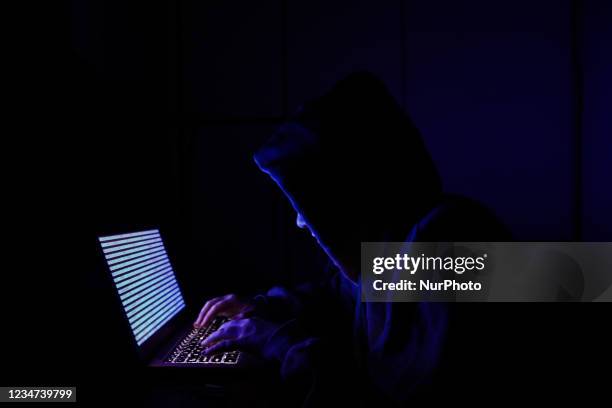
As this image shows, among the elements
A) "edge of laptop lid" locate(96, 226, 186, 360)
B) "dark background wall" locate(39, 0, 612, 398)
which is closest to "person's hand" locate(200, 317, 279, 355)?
"edge of laptop lid" locate(96, 226, 186, 360)

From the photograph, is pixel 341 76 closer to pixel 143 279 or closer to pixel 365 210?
pixel 365 210

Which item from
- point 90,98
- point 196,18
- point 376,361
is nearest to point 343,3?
point 196,18

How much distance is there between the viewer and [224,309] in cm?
141

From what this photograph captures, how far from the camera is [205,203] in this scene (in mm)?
2033

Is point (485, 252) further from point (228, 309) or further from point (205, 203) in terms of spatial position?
point (205, 203)

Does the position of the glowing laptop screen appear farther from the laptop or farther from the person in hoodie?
the person in hoodie

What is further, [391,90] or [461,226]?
[391,90]

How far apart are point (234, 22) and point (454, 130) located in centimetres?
132

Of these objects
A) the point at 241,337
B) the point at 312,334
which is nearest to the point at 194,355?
the point at 241,337

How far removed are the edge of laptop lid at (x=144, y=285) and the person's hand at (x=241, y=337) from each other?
0.54 ft

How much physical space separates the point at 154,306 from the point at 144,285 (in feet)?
0.28

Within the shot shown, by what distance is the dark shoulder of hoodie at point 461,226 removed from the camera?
91 cm

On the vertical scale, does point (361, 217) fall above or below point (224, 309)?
above

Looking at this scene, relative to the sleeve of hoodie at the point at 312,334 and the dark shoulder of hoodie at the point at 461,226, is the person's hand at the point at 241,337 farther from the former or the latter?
the dark shoulder of hoodie at the point at 461,226
